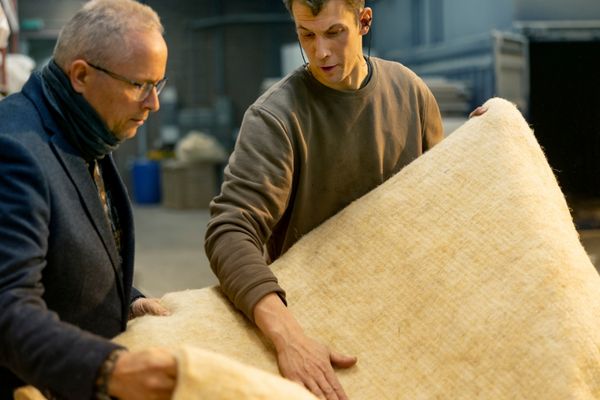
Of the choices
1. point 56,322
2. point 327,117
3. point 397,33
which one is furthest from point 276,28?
point 56,322

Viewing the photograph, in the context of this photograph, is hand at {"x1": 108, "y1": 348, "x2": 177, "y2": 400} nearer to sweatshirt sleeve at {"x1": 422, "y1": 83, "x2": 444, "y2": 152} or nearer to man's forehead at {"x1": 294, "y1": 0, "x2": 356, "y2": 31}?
man's forehead at {"x1": 294, "y1": 0, "x2": 356, "y2": 31}

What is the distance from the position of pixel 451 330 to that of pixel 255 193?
466 mm

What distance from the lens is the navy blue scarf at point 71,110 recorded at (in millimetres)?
1247

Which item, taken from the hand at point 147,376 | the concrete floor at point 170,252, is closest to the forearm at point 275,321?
the hand at point 147,376

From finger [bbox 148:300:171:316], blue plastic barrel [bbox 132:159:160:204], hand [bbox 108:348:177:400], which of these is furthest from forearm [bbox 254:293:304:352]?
blue plastic barrel [bbox 132:159:160:204]

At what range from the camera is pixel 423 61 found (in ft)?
24.9

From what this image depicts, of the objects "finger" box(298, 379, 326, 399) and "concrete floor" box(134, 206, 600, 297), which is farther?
"concrete floor" box(134, 206, 600, 297)

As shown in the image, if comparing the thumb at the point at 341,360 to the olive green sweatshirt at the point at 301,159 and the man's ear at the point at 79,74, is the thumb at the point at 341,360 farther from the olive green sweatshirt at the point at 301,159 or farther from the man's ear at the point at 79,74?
the man's ear at the point at 79,74

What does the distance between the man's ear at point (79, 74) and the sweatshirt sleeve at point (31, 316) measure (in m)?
0.18

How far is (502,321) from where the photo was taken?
132 centimetres

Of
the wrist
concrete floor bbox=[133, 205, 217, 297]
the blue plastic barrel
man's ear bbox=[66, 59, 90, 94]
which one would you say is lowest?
the blue plastic barrel

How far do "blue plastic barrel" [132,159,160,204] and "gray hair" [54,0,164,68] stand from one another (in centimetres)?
890

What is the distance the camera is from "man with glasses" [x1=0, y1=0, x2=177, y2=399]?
40.0 inches

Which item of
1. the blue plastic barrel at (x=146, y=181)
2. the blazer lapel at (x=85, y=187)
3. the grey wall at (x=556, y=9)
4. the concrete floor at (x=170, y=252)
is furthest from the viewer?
the blue plastic barrel at (x=146, y=181)
